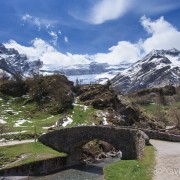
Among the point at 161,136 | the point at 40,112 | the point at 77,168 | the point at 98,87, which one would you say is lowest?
the point at 77,168

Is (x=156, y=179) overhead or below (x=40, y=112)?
below

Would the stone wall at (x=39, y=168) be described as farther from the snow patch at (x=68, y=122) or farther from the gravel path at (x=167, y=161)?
the snow patch at (x=68, y=122)

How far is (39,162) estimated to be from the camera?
76938 mm

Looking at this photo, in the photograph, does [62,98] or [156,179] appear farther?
[62,98]

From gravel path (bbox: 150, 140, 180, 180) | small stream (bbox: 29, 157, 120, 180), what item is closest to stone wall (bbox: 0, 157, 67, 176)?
small stream (bbox: 29, 157, 120, 180)

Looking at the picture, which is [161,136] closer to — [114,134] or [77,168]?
[114,134]

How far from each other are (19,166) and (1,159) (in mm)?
4505

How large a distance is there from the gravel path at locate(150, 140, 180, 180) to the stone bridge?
3894mm

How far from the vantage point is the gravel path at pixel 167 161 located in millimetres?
40219

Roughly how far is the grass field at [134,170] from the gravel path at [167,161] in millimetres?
832

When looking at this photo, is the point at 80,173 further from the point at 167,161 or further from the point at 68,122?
the point at 68,122

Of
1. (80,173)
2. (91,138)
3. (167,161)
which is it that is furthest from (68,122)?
(167,161)

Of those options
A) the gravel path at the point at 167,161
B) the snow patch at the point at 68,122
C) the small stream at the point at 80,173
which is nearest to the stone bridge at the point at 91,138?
the gravel path at the point at 167,161

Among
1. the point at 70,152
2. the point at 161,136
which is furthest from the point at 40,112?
the point at 161,136
